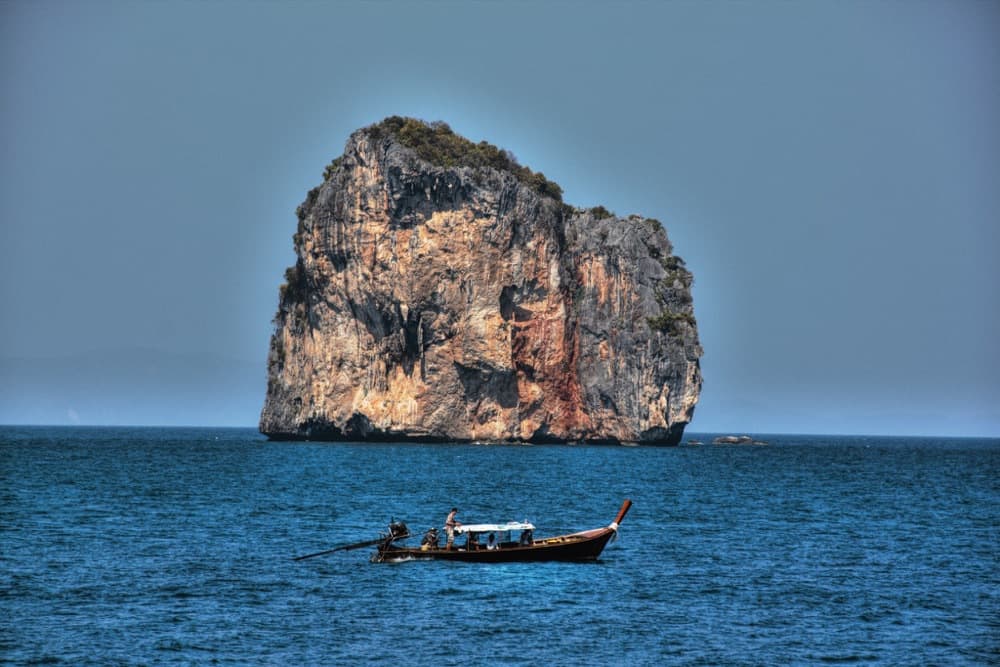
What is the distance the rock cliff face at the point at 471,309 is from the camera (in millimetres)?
108125

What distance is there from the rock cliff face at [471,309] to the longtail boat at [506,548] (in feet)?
224

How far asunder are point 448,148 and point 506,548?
79.1m

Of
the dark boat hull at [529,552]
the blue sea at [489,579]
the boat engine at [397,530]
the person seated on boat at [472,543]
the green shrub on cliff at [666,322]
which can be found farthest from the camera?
the green shrub on cliff at [666,322]

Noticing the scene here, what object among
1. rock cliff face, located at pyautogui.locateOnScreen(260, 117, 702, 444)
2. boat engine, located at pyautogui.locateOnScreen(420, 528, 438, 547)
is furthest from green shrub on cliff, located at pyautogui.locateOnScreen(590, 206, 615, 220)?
boat engine, located at pyautogui.locateOnScreen(420, 528, 438, 547)

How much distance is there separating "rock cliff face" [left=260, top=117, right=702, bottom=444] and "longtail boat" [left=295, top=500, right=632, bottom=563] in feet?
224

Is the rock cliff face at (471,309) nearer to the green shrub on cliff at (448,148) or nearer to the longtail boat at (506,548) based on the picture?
the green shrub on cliff at (448,148)

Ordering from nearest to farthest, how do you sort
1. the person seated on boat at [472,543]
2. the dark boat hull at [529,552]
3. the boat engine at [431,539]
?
the dark boat hull at [529,552] → the person seated on boat at [472,543] → the boat engine at [431,539]

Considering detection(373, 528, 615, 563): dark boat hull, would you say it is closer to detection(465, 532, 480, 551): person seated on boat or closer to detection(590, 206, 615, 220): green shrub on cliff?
detection(465, 532, 480, 551): person seated on boat

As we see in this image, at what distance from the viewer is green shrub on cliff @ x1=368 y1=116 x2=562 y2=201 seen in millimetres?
110644

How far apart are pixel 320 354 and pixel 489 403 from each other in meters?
18.0

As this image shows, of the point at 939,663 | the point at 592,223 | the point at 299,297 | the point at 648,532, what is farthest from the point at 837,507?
the point at 299,297

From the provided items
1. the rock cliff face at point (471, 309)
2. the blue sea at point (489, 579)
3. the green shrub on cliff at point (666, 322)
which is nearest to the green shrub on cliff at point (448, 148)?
the rock cliff face at point (471, 309)

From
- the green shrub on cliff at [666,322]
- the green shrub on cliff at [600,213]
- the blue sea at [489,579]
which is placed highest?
the green shrub on cliff at [600,213]

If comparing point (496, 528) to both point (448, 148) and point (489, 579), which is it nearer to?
point (489, 579)
